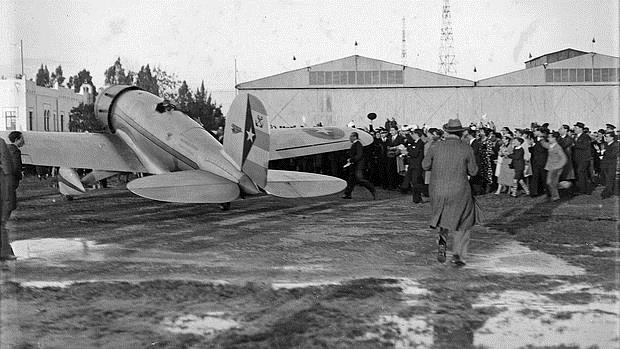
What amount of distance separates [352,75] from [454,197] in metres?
36.6

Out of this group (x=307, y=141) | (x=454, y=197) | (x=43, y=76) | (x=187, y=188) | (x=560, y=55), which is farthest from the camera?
(x=43, y=76)

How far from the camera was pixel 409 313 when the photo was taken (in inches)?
237

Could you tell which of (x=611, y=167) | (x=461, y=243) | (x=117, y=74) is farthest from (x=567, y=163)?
(x=117, y=74)

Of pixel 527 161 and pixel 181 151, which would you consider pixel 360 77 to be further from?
pixel 181 151

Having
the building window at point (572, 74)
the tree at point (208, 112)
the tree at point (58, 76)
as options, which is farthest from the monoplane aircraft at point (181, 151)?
the tree at point (58, 76)

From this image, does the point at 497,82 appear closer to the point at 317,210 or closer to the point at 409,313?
the point at 317,210

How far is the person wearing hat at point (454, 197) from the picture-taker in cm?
809

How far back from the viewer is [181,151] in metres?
14.0

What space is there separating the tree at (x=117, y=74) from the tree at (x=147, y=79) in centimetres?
75

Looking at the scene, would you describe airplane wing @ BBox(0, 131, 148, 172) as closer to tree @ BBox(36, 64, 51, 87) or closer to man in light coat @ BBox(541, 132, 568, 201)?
man in light coat @ BBox(541, 132, 568, 201)

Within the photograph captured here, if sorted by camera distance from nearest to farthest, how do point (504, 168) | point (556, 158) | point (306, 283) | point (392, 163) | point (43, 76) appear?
1. point (306, 283)
2. point (556, 158)
3. point (504, 168)
4. point (392, 163)
5. point (43, 76)

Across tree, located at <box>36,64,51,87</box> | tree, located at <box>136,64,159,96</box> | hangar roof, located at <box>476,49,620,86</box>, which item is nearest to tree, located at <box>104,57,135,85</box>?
tree, located at <box>136,64,159,96</box>

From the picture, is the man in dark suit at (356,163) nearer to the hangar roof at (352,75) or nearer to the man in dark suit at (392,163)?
the man in dark suit at (392,163)

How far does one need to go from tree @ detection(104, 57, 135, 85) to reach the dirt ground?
47.1m
